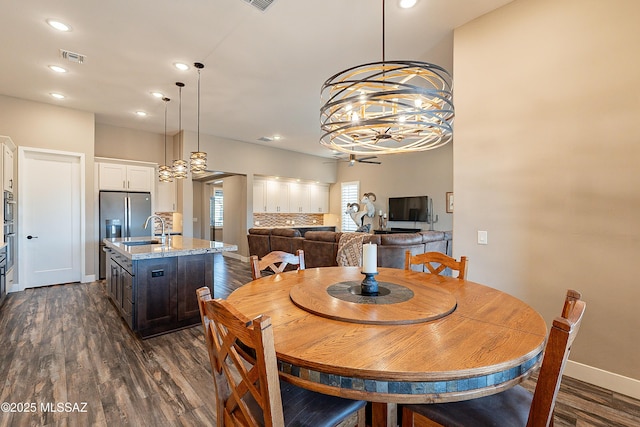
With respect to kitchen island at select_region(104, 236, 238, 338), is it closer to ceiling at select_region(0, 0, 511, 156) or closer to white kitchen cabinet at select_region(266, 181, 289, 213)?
ceiling at select_region(0, 0, 511, 156)

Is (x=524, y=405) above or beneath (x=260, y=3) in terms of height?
beneath

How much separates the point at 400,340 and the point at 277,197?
7.61 metres

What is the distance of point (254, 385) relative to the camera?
1028 mm

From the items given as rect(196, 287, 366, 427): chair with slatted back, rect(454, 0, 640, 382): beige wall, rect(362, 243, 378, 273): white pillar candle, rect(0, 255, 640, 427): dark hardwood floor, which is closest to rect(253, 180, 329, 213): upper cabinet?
rect(0, 255, 640, 427): dark hardwood floor

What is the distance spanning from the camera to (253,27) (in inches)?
117

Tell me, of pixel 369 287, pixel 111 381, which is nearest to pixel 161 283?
pixel 111 381

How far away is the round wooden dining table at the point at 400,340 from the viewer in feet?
3.07

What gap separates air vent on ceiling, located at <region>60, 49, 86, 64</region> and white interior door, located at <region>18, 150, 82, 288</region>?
227cm

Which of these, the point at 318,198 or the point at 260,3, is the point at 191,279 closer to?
the point at 260,3

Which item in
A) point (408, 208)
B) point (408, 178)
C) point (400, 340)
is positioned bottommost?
point (400, 340)

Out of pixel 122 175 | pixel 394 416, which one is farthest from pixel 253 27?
pixel 122 175

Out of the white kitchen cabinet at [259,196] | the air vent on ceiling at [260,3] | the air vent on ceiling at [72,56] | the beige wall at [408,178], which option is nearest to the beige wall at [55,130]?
the air vent on ceiling at [72,56]

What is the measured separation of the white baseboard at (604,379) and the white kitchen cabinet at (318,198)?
7733 millimetres

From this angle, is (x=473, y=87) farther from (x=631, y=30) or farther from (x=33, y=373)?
(x=33, y=373)
